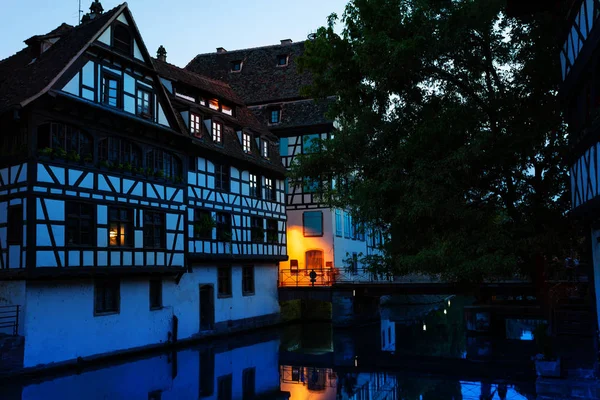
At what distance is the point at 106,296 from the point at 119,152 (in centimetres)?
526

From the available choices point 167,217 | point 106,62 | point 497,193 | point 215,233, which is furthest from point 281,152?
point 497,193

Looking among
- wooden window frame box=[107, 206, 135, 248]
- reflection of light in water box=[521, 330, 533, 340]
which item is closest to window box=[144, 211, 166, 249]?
wooden window frame box=[107, 206, 135, 248]

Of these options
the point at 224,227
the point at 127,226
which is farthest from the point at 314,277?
the point at 127,226

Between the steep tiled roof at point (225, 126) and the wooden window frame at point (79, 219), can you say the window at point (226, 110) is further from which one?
the wooden window frame at point (79, 219)

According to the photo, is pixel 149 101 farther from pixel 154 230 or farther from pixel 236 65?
pixel 236 65

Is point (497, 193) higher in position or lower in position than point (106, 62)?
lower

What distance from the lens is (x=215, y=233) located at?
29312mm

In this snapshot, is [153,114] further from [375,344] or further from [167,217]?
[375,344]

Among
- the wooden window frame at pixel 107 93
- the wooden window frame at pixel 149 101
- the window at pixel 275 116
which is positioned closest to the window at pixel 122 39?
the wooden window frame at pixel 107 93

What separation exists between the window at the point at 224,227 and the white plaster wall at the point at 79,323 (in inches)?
226

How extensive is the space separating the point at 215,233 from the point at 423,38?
14.5 m

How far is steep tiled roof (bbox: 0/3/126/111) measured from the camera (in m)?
20.0

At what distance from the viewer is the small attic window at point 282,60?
138 ft

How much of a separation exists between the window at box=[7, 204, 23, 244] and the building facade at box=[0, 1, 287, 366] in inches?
2.0
